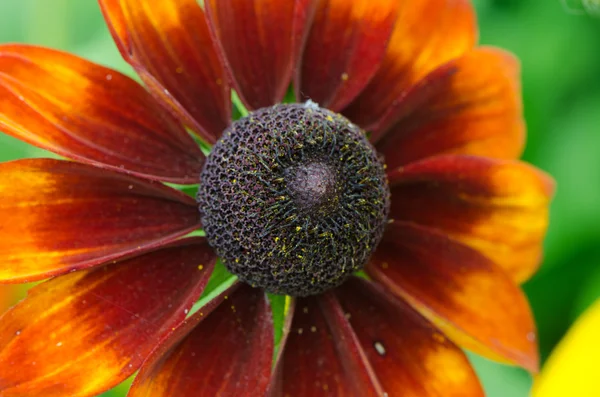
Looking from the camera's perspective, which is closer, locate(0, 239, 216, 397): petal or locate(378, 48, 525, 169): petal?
locate(0, 239, 216, 397): petal

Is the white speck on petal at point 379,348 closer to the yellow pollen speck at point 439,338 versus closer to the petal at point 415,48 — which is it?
the yellow pollen speck at point 439,338

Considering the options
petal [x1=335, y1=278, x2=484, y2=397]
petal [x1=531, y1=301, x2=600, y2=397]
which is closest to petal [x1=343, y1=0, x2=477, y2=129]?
petal [x1=335, y1=278, x2=484, y2=397]

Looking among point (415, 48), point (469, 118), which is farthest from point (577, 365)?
point (415, 48)

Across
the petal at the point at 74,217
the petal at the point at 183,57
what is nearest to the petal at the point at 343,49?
the petal at the point at 183,57

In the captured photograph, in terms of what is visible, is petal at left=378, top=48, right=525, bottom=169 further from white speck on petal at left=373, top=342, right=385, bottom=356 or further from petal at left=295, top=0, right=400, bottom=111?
white speck on petal at left=373, top=342, right=385, bottom=356

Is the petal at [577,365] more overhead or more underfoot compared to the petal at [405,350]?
more underfoot

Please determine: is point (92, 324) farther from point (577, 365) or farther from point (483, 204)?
point (577, 365)

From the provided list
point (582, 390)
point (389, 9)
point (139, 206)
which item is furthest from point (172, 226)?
point (582, 390)
